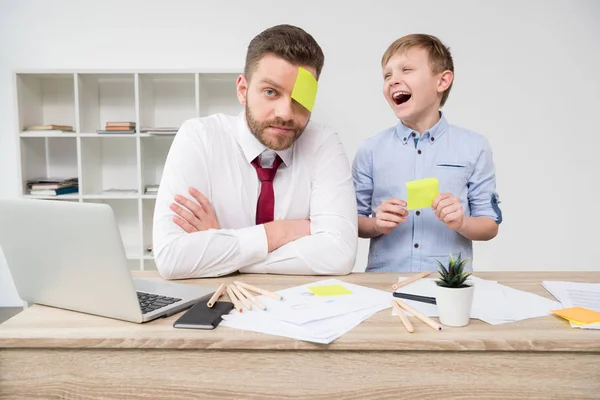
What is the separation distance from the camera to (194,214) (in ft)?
4.73

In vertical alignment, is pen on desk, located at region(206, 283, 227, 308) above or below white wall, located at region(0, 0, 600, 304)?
below

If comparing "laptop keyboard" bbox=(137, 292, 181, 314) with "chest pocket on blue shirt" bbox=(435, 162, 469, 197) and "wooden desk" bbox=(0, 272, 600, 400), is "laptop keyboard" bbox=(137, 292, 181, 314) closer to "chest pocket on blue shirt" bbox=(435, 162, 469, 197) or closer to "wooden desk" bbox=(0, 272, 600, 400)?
"wooden desk" bbox=(0, 272, 600, 400)

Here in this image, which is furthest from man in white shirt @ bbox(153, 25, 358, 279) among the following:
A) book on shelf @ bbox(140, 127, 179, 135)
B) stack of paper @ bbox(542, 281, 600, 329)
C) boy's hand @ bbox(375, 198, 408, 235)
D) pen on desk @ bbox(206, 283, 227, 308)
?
book on shelf @ bbox(140, 127, 179, 135)

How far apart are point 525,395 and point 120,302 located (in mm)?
792

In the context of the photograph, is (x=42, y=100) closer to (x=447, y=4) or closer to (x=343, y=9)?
(x=343, y=9)

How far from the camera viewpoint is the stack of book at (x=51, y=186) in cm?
330

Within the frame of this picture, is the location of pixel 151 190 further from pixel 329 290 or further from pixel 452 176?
pixel 329 290

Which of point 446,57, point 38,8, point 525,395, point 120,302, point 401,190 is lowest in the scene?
point 525,395

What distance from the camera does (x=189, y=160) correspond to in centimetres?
153

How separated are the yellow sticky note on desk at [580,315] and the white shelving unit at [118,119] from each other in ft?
9.40

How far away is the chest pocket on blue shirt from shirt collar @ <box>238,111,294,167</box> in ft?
1.93

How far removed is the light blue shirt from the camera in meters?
1.74

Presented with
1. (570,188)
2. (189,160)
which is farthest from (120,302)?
(570,188)

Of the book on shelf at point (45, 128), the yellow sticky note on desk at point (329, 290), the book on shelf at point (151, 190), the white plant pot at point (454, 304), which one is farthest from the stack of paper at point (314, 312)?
the book on shelf at point (45, 128)
